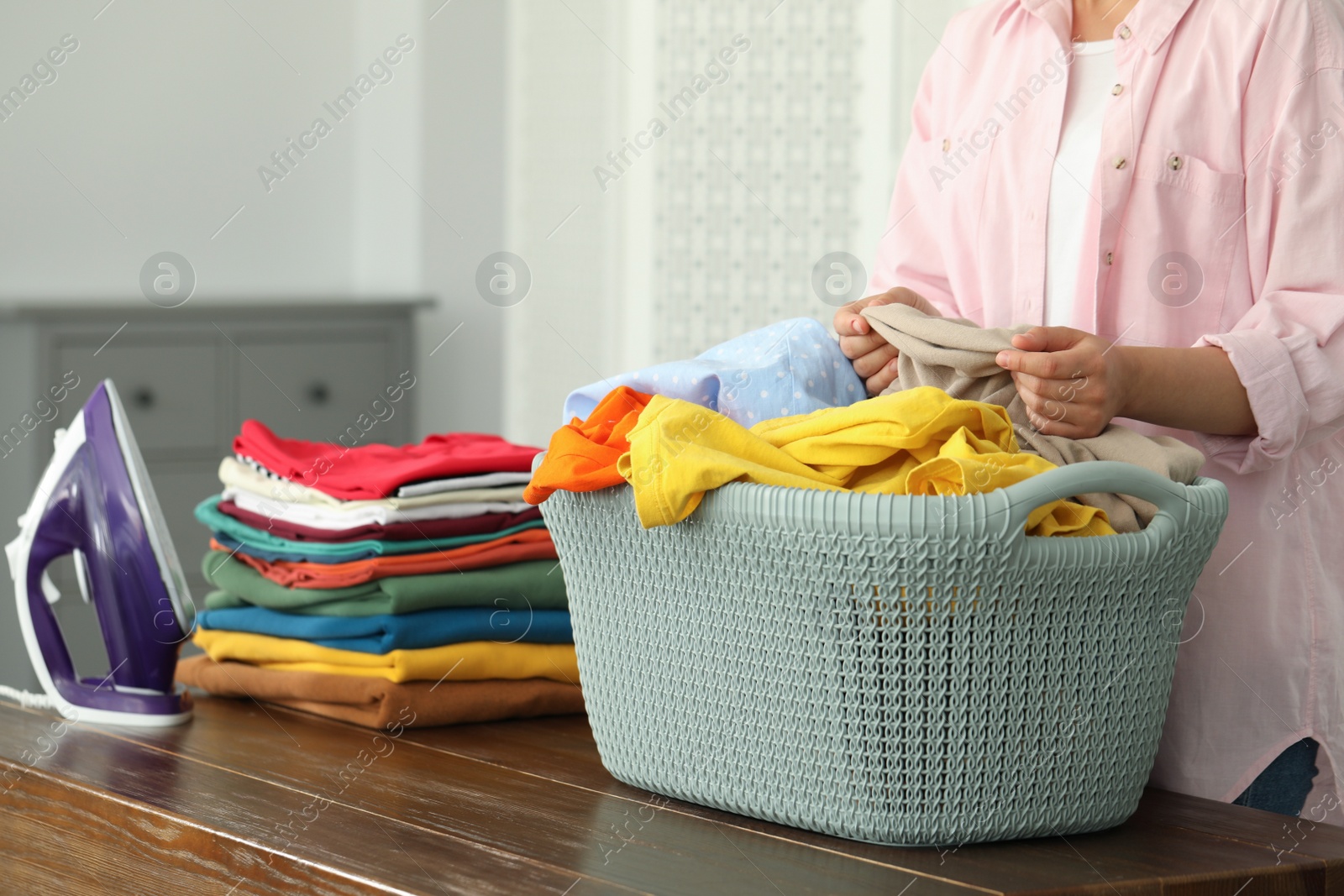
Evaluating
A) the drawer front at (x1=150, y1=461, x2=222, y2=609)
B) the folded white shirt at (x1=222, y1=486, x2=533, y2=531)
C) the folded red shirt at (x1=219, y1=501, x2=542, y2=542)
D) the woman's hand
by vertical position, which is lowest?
the drawer front at (x1=150, y1=461, x2=222, y2=609)

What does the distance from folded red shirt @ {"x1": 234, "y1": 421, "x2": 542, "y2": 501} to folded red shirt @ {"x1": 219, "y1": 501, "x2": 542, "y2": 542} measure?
30mm

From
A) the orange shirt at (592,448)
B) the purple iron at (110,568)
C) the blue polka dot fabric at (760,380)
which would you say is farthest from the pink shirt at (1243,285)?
the purple iron at (110,568)

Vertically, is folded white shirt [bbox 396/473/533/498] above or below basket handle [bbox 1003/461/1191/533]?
below

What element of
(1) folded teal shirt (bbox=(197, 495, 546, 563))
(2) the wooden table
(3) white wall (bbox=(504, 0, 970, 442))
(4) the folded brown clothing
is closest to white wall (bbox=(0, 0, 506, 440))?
(3) white wall (bbox=(504, 0, 970, 442))

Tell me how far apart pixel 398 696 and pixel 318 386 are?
2.21 m

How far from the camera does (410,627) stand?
107 centimetres

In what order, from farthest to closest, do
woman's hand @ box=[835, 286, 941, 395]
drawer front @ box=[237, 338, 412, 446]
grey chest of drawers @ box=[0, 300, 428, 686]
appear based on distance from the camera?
drawer front @ box=[237, 338, 412, 446] → grey chest of drawers @ box=[0, 300, 428, 686] → woman's hand @ box=[835, 286, 941, 395]

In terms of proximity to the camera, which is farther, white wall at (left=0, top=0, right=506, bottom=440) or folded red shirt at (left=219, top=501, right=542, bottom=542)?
white wall at (left=0, top=0, right=506, bottom=440)

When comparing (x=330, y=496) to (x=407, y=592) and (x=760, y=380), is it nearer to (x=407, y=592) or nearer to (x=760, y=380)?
(x=407, y=592)

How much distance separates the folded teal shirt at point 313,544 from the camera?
3.56 ft

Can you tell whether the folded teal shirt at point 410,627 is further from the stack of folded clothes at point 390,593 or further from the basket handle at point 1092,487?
the basket handle at point 1092,487

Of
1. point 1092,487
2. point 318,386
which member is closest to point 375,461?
point 1092,487

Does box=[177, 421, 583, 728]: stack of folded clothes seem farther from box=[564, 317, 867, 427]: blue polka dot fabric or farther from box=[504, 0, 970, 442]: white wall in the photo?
box=[504, 0, 970, 442]: white wall

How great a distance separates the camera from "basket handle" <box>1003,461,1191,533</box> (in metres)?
0.68
